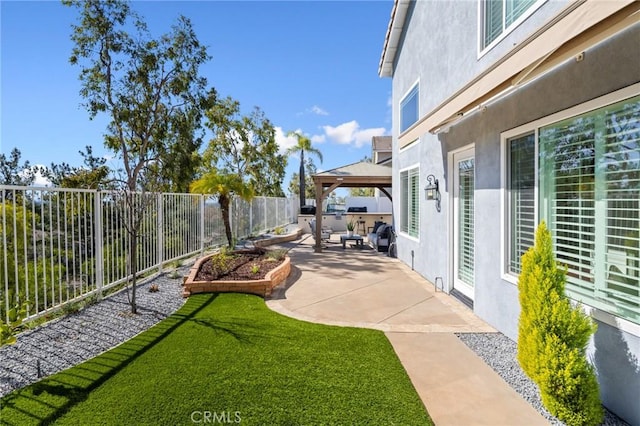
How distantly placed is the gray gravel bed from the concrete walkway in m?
2.67

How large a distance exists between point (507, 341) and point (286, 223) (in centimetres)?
2543

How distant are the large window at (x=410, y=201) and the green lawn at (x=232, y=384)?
653cm

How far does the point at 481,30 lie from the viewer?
661 cm

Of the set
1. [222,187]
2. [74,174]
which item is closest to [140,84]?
[74,174]

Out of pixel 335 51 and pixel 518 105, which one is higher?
pixel 335 51

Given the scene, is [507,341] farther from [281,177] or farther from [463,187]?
[281,177]

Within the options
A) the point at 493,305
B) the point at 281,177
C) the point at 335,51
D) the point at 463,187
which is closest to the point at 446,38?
the point at 463,187

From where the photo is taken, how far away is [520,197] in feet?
18.0

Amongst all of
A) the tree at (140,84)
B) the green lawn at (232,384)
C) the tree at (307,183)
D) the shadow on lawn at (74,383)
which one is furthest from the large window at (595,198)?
the tree at (307,183)

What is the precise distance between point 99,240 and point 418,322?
23.2 feet

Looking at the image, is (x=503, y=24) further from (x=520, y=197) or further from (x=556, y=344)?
(x=556, y=344)

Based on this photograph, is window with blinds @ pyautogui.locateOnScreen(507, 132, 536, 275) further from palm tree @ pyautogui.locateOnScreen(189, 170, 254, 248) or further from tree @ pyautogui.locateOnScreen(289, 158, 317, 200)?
tree @ pyautogui.locateOnScreen(289, 158, 317, 200)

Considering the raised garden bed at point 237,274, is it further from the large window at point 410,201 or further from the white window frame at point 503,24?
the white window frame at point 503,24

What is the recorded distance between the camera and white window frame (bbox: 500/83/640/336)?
3.42 m
